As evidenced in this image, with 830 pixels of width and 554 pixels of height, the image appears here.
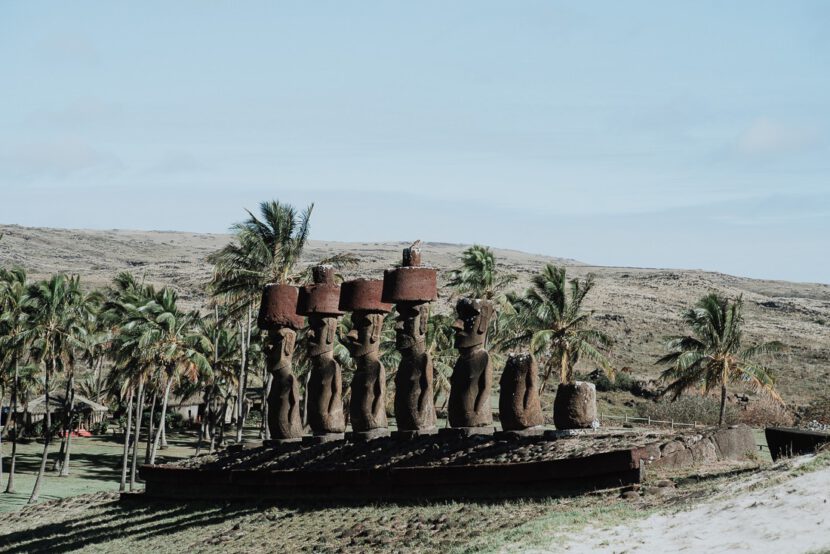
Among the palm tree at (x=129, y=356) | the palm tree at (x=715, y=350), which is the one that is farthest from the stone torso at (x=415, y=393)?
the palm tree at (x=129, y=356)

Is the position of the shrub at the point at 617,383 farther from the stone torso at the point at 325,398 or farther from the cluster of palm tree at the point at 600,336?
the stone torso at the point at 325,398

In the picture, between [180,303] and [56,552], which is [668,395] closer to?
[56,552]

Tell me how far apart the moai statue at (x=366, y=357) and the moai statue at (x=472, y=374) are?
338 centimetres

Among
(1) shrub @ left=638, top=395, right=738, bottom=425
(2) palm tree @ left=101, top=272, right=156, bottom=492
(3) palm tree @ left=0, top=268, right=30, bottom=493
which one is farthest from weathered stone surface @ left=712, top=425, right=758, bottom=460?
(3) palm tree @ left=0, top=268, right=30, bottom=493

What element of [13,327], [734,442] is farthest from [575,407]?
[13,327]

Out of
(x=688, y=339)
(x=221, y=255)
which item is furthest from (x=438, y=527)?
(x=221, y=255)

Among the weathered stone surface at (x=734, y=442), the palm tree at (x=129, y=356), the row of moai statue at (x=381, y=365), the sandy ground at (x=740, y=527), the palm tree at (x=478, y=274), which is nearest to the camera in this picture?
the sandy ground at (x=740, y=527)

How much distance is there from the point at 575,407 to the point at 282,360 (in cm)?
1011

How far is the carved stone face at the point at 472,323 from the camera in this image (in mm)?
22438

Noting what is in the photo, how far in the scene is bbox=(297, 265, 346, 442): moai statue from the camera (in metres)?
27.1

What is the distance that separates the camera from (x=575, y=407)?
20.9 metres

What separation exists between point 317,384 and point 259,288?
1723 centimetres

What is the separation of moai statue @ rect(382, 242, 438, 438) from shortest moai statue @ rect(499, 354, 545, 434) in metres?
2.65

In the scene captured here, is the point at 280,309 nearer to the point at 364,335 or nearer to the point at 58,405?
the point at 364,335
